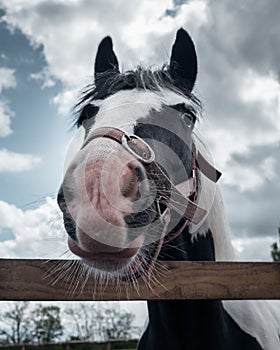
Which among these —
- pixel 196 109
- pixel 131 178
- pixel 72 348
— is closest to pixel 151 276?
pixel 131 178

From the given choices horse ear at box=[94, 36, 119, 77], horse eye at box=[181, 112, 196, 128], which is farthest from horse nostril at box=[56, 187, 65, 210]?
horse ear at box=[94, 36, 119, 77]

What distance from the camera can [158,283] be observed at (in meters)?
1.74

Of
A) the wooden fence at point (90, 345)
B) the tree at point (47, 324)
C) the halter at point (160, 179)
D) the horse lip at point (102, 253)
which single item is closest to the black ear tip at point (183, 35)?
the halter at point (160, 179)

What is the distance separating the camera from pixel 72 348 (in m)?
12.8

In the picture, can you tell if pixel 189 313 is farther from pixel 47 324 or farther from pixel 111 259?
pixel 47 324

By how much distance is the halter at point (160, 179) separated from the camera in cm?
169

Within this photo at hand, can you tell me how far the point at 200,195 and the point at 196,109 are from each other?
0.45 metres

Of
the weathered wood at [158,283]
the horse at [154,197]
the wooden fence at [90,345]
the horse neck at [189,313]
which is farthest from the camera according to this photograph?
the wooden fence at [90,345]

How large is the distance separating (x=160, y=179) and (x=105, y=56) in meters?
1.35

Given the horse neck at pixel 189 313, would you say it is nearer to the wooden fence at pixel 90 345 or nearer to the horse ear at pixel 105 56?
the horse ear at pixel 105 56

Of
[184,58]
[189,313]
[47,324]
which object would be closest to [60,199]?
[189,313]

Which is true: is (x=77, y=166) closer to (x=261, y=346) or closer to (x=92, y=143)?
(x=92, y=143)

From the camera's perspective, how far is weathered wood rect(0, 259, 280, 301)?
1648 millimetres

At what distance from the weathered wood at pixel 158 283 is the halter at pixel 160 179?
0.27 meters
